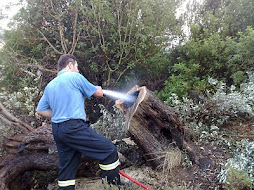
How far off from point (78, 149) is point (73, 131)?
0.82 ft

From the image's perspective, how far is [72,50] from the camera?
4969 mm

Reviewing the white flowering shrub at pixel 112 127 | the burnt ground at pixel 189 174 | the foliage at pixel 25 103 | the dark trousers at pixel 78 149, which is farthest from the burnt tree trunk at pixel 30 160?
the foliage at pixel 25 103

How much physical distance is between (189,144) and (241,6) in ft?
13.5

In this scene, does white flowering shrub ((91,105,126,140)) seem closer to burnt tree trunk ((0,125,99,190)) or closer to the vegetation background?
the vegetation background

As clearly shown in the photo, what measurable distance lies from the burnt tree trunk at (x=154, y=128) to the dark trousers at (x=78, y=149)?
0.51 metres

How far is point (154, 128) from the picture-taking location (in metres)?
2.92

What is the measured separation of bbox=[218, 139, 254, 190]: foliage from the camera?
207cm

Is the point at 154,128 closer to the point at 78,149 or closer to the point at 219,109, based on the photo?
the point at 78,149

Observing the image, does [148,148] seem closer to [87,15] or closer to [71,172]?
[71,172]

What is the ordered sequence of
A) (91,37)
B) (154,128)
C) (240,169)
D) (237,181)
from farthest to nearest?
(91,37), (154,128), (240,169), (237,181)

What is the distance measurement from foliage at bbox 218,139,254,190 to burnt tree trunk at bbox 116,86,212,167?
1.21 feet

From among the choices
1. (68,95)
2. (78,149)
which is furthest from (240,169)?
(68,95)

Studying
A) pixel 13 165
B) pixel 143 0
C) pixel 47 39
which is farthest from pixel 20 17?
pixel 13 165

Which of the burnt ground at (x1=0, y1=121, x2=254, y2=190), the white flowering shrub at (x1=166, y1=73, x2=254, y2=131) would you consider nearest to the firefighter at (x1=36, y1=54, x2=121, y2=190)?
the burnt ground at (x1=0, y1=121, x2=254, y2=190)
